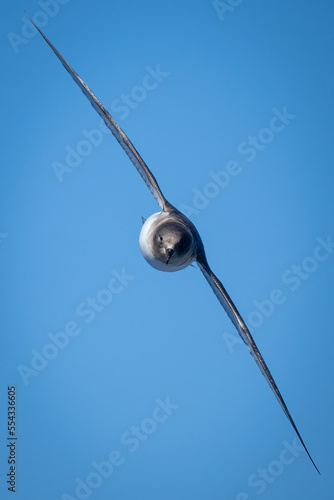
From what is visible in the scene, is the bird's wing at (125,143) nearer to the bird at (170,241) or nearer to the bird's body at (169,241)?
the bird at (170,241)

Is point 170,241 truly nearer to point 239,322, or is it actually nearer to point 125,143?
point 239,322

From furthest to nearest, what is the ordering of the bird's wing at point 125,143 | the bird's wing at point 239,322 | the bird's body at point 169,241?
the bird's wing at point 125,143
the bird's wing at point 239,322
the bird's body at point 169,241

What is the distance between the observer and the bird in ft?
37.1

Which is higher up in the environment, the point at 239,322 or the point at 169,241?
the point at 169,241

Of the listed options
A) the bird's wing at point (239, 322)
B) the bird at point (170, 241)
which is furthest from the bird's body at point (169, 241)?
the bird's wing at point (239, 322)

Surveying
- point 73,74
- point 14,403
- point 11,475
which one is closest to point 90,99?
point 73,74

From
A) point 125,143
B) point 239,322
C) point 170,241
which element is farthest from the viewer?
point 125,143

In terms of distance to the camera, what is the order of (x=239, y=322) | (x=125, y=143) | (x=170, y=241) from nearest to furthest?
1. (x=170, y=241)
2. (x=239, y=322)
3. (x=125, y=143)

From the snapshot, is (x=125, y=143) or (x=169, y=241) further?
(x=125, y=143)

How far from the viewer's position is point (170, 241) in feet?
36.6

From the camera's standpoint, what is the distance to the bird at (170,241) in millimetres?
11312

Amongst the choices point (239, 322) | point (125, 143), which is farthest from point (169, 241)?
point (125, 143)

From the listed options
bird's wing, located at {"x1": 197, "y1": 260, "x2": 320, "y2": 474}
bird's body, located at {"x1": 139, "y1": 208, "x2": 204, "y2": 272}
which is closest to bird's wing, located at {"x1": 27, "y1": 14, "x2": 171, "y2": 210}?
bird's body, located at {"x1": 139, "y1": 208, "x2": 204, "y2": 272}

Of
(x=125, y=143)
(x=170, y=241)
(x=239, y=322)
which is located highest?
(x=125, y=143)
